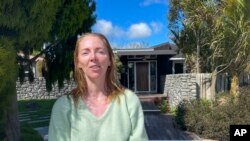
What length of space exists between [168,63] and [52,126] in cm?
2098

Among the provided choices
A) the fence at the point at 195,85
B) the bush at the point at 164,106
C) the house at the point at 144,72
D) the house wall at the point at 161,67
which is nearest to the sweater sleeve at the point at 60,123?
the fence at the point at 195,85

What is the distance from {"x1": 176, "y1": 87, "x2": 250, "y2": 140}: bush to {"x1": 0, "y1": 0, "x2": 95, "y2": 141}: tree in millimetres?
4342

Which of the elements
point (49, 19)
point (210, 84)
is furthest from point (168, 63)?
point (49, 19)

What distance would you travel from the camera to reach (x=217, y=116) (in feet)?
29.6

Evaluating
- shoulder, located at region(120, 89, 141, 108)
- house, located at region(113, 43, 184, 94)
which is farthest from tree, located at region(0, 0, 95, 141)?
house, located at region(113, 43, 184, 94)

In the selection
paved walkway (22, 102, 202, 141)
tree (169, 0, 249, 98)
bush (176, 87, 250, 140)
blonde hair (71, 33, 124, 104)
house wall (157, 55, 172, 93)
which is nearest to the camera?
blonde hair (71, 33, 124, 104)

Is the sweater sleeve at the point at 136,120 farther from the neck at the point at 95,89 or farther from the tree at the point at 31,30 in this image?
the tree at the point at 31,30

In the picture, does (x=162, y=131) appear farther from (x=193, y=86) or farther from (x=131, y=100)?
(x=131, y=100)

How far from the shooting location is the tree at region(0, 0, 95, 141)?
409 centimetres

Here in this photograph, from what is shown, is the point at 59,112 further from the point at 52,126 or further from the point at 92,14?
the point at 92,14

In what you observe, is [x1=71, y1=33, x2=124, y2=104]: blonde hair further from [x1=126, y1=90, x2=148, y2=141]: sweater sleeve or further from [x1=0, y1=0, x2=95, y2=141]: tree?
[x1=0, y1=0, x2=95, y2=141]: tree

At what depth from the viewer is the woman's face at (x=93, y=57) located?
200 centimetres

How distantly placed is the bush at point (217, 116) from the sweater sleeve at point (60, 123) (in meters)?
7.36

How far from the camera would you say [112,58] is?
2146 mm
